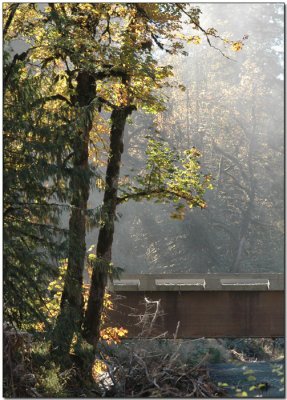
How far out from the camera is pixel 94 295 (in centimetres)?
1317

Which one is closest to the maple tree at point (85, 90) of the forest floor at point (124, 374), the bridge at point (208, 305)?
the forest floor at point (124, 374)

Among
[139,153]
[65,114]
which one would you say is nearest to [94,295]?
[65,114]

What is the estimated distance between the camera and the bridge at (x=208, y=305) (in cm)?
1507

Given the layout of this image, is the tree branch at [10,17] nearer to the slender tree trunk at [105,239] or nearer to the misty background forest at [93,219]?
the misty background forest at [93,219]

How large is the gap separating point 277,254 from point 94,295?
72.6ft

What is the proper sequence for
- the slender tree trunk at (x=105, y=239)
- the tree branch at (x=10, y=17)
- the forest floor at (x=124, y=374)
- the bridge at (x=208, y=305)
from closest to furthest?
the forest floor at (x=124, y=374), the tree branch at (x=10, y=17), the slender tree trunk at (x=105, y=239), the bridge at (x=208, y=305)

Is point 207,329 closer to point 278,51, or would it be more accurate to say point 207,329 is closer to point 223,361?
point 223,361

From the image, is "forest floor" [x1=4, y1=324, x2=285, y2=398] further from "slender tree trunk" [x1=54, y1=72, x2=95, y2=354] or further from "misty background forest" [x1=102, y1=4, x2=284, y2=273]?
"misty background forest" [x1=102, y1=4, x2=284, y2=273]

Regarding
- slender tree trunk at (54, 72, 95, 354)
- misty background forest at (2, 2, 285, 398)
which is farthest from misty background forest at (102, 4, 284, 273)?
slender tree trunk at (54, 72, 95, 354)

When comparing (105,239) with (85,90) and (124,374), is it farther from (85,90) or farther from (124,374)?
(85,90)

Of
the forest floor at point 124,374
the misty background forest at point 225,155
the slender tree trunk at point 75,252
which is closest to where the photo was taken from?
the forest floor at point 124,374

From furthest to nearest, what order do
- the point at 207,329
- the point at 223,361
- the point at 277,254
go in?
the point at 277,254, the point at 223,361, the point at 207,329

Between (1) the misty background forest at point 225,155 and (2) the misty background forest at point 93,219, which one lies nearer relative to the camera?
(2) the misty background forest at point 93,219

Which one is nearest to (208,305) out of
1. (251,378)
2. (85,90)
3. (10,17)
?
(251,378)
